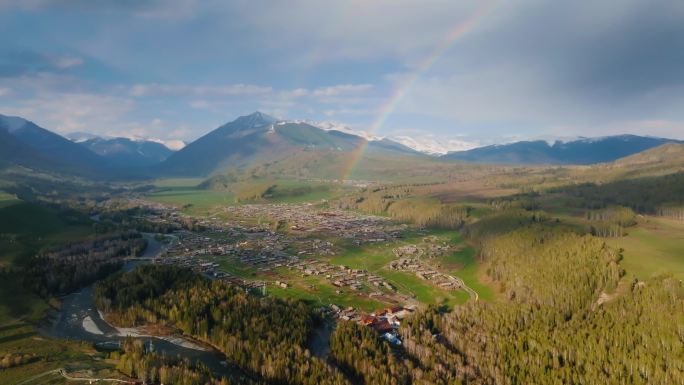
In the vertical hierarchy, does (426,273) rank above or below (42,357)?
below

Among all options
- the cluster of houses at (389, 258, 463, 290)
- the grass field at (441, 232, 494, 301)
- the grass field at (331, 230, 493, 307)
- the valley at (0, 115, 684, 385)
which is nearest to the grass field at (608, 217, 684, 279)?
the valley at (0, 115, 684, 385)

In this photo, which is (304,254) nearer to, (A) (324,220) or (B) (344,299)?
(B) (344,299)

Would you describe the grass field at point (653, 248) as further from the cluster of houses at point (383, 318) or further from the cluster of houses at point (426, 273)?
the cluster of houses at point (383, 318)

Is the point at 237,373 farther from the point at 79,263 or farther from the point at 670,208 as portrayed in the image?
the point at 670,208

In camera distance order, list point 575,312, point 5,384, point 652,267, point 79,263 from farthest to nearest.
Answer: point 79,263 → point 652,267 → point 575,312 → point 5,384

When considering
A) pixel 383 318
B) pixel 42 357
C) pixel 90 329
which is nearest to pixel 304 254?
pixel 383 318

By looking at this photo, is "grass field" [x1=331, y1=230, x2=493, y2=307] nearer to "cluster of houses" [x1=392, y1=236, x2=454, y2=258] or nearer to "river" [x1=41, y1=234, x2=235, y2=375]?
"cluster of houses" [x1=392, y1=236, x2=454, y2=258]

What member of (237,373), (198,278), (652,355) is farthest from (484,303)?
(198,278)
